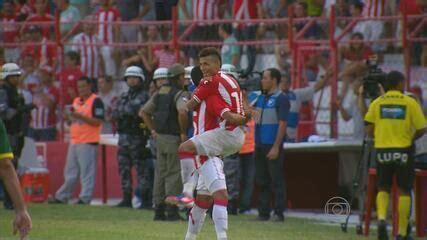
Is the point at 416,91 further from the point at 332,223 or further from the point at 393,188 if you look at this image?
the point at 393,188

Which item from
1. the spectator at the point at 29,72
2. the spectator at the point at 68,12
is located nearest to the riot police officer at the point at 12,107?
the spectator at the point at 29,72

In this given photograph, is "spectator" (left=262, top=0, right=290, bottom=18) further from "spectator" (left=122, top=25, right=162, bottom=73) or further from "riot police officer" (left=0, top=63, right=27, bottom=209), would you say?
"riot police officer" (left=0, top=63, right=27, bottom=209)

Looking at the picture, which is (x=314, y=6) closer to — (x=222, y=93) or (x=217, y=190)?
(x=222, y=93)

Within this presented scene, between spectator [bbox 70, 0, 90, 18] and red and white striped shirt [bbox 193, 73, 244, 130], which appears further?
spectator [bbox 70, 0, 90, 18]

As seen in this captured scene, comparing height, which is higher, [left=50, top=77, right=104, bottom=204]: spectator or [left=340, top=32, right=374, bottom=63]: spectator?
[left=340, top=32, right=374, bottom=63]: spectator

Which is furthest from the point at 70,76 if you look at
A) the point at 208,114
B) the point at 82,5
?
the point at 208,114

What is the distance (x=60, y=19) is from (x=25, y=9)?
1964 millimetres

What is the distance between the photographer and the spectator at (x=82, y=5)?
25.2 metres

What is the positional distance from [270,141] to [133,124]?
2670mm

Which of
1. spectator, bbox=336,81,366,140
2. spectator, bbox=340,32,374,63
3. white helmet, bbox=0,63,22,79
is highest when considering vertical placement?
spectator, bbox=340,32,374,63

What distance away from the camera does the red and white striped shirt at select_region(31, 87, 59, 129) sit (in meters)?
23.1

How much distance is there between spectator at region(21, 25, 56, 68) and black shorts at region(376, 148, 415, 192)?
933cm

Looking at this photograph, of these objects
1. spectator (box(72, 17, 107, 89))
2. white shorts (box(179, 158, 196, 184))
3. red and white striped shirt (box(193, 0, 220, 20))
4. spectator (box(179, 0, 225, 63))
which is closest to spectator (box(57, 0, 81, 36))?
spectator (box(72, 17, 107, 89))

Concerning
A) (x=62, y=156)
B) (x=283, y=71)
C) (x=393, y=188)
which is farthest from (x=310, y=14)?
(x=393, y=188)
